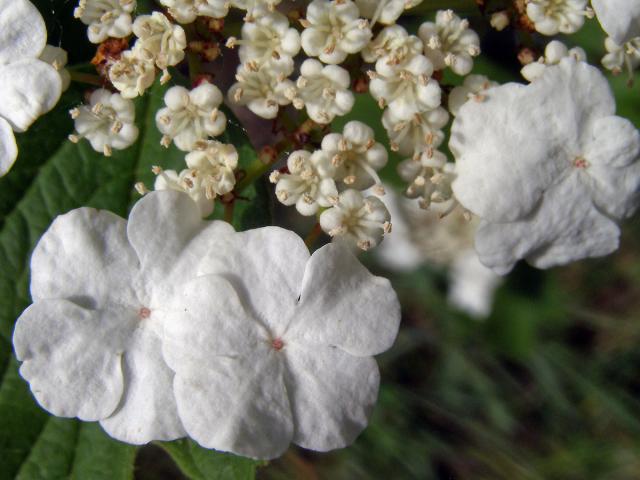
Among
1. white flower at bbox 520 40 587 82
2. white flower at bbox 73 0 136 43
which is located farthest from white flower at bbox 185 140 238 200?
white flower at bbox 520 40 587 82

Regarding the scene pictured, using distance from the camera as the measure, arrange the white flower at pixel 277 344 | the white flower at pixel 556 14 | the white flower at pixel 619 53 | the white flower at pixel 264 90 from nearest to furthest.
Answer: the white flower at pixel 277 344, the white flower at pixel 264 90, the white flower at pixel 556 14, the white flower at pixel 619 53

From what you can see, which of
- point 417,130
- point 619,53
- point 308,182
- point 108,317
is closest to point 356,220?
point 308,182

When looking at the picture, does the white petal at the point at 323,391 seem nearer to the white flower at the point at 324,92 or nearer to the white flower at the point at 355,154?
the white flower at the point at 355,154

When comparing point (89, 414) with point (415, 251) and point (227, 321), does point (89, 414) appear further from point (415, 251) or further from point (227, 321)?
point (415, 251)

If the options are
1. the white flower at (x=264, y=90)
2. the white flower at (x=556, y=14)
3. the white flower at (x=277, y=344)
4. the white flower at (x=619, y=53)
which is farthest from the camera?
the white flower at (x=619, y=53)

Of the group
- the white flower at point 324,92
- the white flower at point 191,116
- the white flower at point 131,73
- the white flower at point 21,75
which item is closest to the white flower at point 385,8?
the white flower at point 324,92

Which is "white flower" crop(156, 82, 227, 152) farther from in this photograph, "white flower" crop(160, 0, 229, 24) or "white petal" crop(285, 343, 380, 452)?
"white petal" crop(285, 343, 380, 452)
